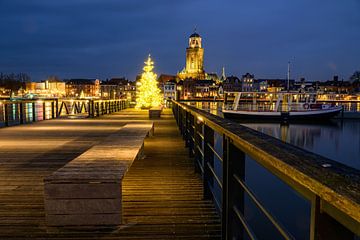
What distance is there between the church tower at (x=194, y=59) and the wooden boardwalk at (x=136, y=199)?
141402 millimetres

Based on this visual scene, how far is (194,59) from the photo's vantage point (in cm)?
14750

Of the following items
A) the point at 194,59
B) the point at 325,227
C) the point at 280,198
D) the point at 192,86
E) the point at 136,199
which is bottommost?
the point at 280,198

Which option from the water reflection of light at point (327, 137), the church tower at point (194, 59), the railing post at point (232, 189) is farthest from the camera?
the church tower at point (194, 59)

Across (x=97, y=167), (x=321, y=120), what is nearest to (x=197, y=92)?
(x=321, y=120)

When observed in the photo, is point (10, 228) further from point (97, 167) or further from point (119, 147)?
point (119, 147)

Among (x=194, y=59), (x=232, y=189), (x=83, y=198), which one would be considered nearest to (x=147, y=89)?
(x=83, y=198)

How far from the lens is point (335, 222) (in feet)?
3.73

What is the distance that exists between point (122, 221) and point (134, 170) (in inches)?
101

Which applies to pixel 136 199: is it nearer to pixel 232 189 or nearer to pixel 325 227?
pixel 232 189

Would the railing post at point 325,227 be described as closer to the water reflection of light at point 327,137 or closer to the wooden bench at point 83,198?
the wooden bench at point 83,198

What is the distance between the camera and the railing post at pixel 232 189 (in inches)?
104

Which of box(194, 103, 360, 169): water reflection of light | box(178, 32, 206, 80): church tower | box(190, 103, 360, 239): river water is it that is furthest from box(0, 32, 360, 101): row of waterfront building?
box(190, 103, 360, 239): river water

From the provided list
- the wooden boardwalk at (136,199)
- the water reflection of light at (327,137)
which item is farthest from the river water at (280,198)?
the wooden boardwalk at (136,199)

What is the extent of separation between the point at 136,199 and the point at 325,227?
3485 millimetres
